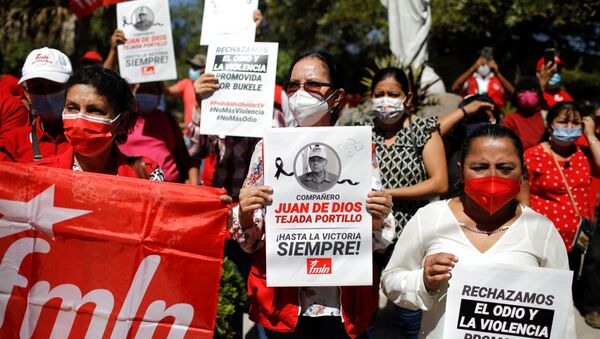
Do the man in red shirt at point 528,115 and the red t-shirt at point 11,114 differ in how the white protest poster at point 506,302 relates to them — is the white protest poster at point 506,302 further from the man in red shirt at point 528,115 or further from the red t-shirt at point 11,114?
the man in red shirt at point 528,115

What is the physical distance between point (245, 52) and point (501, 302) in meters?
2.21

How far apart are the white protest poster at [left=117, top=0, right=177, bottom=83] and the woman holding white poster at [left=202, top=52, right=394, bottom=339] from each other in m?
2.30

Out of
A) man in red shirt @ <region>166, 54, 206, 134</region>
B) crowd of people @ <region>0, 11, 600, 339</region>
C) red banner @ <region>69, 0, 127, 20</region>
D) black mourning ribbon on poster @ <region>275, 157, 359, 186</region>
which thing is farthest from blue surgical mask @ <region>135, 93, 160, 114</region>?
black mourning ribbon on poster @ <region>275, 157, 359, 186</region>

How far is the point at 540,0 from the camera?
46.3 feet

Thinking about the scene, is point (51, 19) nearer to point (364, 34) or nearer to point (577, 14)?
point (364, 34)

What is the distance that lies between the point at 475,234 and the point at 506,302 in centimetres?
31

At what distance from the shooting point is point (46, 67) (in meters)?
3.57

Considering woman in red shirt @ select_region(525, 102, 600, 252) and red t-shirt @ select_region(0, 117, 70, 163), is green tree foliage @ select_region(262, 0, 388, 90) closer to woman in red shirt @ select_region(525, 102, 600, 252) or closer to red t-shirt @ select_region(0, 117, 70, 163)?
woman in red shirt @ select_region(525, 102, 600, 252)

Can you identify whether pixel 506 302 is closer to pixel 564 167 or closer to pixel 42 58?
pixel 42 58

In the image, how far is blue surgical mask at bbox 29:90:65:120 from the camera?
3.54m

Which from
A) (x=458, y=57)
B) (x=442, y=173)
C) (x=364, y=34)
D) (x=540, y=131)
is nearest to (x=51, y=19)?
(x=364, y=34)

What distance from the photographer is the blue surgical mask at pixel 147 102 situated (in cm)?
473

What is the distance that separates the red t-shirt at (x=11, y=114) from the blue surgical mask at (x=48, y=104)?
20.7 inches

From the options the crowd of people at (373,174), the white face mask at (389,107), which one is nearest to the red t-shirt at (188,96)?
the crowd of people at (373,174)
